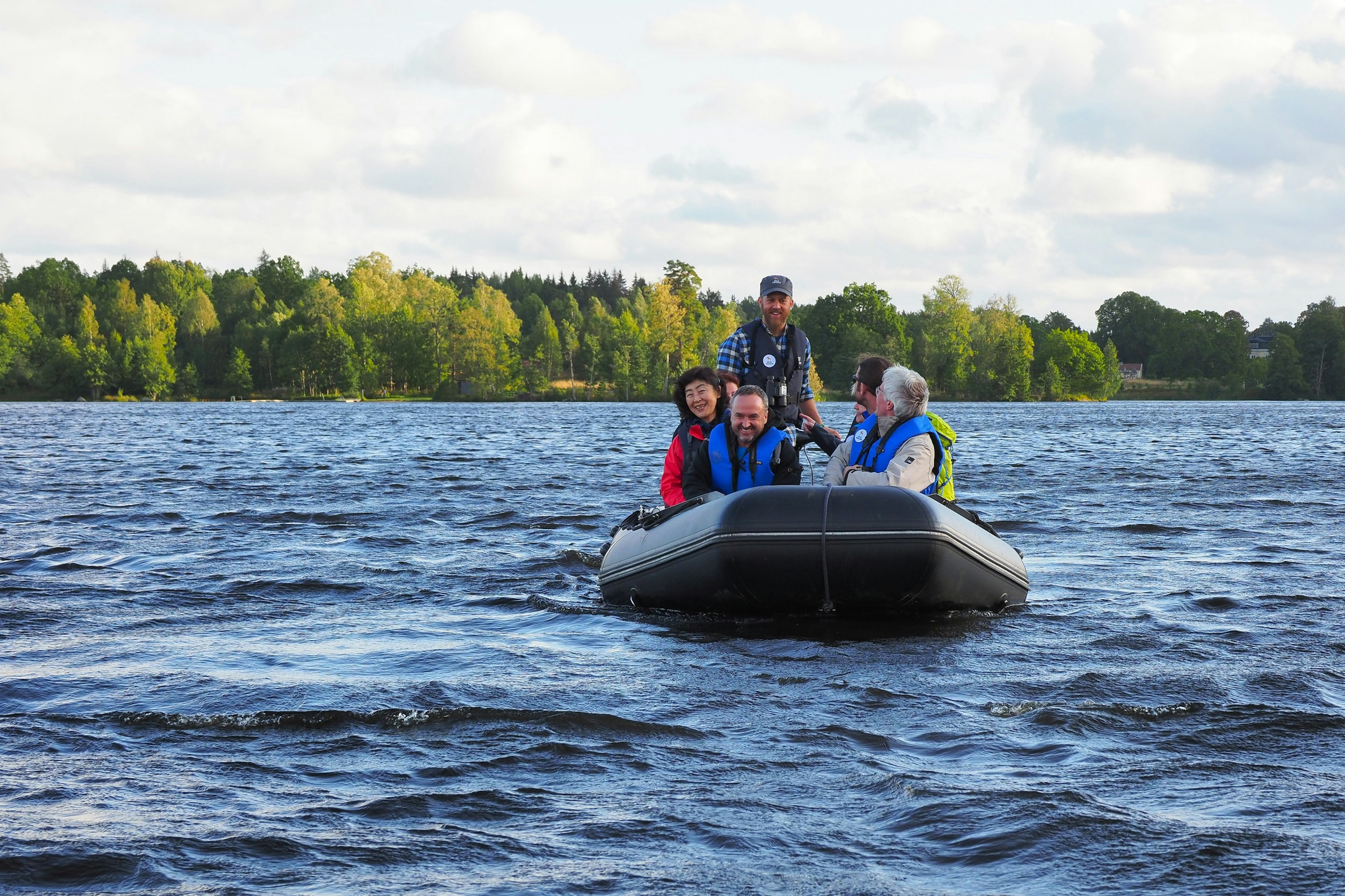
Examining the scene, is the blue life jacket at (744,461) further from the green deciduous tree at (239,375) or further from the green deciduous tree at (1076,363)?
the green deciduous tree at (1076,363)

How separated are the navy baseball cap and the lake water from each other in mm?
2678

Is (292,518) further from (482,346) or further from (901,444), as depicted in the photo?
(482,346)

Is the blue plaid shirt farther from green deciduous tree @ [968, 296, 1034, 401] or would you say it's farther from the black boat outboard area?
green deciduous tree @ [968, 296, 1034, 401]

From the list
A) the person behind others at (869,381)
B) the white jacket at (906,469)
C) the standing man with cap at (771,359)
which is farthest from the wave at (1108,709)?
the standing man with cap at (771,359)

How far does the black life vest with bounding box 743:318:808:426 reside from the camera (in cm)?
1010

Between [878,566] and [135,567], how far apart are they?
6.57m

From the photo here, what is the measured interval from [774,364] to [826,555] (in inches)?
120

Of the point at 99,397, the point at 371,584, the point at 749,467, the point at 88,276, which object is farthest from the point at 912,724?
the point at 88,276

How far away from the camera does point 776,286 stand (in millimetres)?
9859

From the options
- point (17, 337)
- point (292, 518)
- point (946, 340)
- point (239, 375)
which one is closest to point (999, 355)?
point (946, 340)

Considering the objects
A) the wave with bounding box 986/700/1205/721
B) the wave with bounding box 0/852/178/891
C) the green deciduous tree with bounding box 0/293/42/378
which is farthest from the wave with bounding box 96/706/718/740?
the green deciduous tree with bounding box 0/293/42/378

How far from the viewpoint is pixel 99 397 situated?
96.3m

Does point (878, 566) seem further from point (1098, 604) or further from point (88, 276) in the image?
point (88, 276)

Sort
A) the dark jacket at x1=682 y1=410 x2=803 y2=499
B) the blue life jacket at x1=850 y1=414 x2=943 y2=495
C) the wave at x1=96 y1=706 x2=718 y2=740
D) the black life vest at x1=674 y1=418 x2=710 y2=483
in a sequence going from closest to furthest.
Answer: the wave at x1=96 y1=706 x2=718 y2=740 < the blue life jacket at x1=850 y1=414 x2=943 y2=495 < the dark jacket at x1=682 y1=410 x2=803 y2=499 < the black life vest at x1=674 y1=418 x2=710 y2=483
